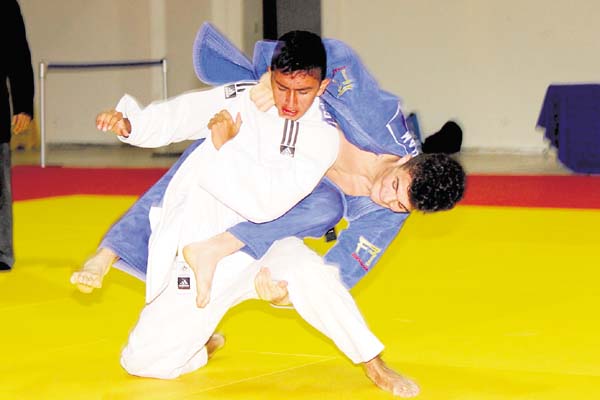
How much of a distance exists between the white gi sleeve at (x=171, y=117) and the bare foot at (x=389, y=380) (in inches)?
35.5

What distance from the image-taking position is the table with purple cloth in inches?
362

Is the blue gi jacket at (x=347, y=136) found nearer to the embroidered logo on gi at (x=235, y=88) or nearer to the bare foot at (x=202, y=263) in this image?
the embroidered logo on gi at (x=235, y=88)

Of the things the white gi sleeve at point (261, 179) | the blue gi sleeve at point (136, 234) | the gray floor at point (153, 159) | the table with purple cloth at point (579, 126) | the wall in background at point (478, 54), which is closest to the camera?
the white gi sleeve at point (261, 179)

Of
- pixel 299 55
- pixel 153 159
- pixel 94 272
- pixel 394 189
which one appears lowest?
pixel 153 159

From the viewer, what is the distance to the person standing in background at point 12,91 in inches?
189

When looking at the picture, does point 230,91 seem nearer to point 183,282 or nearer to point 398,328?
point 183,282

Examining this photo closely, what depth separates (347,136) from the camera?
3.32 m

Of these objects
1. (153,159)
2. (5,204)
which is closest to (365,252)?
(5,204)

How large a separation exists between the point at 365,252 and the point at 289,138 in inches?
19.6

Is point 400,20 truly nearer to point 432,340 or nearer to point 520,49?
point 520,49

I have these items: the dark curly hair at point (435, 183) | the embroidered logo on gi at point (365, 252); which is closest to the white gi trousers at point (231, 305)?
the embroidered logo on gi at point (365, 252)

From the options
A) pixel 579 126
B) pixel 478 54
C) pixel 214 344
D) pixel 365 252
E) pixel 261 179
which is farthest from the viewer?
pixel 478 54

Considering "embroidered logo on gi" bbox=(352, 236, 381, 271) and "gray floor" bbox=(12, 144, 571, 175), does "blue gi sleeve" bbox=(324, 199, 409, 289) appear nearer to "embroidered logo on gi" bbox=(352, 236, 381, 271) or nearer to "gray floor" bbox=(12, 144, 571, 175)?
"embroidered logo on gi" bbox=(352, 236, 381, 271)

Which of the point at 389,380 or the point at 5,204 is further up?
the point at 5,204
